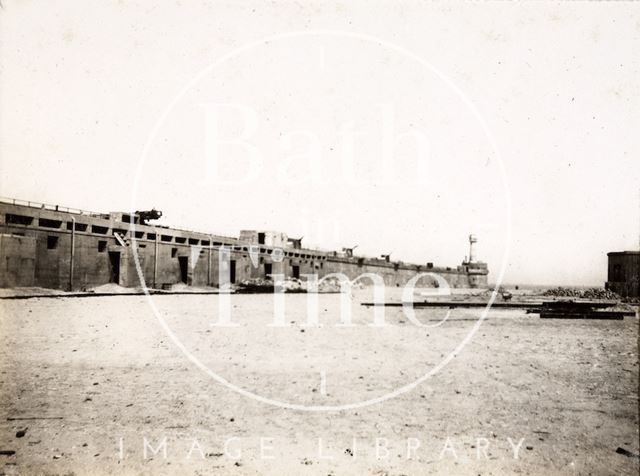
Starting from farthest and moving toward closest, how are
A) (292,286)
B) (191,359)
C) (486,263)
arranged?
(486,263) < (292,286) < (191,359)

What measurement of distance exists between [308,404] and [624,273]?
29115 mm

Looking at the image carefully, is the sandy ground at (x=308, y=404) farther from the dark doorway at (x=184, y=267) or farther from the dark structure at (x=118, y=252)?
the dark doorway at (x=184, y=267)

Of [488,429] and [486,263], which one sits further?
[486,263]

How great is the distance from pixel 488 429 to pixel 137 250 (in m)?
25.8

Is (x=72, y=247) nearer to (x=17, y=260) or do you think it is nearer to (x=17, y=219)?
(x=17, y=219)

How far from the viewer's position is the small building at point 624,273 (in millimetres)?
26152

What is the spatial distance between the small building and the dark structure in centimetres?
2535

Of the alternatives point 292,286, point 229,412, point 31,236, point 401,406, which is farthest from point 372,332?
point 292,286

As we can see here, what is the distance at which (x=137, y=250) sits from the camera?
26.6 metres

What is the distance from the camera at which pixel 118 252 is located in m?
25.4

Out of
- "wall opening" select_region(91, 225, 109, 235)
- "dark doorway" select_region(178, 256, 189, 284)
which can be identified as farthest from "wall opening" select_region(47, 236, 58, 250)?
"dark doorway" select_region(178, 256, 189, 284)

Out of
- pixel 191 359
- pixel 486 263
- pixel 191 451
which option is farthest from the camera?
→ pixel 486 263

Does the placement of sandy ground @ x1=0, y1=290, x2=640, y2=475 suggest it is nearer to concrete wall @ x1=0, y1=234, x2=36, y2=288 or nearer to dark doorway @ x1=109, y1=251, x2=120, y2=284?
concrete wall @ x1=0, y1=234, x2=36, y2=288

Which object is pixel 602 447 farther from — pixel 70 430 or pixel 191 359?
pixel 191 359
